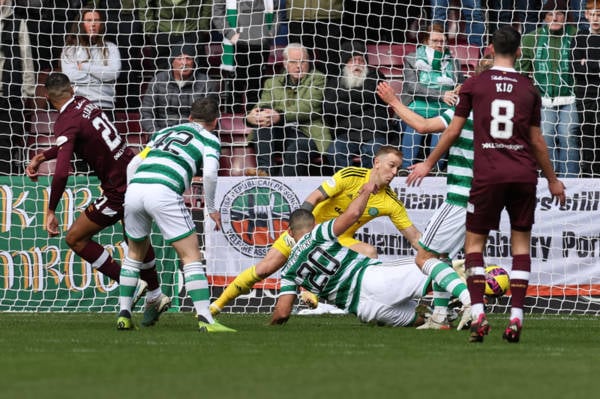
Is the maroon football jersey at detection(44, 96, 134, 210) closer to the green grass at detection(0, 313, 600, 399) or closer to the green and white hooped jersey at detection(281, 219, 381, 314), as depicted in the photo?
the green grass at detection(0, 313, 600, 399)

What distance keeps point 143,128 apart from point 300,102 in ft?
6.80

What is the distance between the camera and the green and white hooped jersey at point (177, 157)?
9.95 metres

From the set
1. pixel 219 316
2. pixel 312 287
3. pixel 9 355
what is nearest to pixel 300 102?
pixel 219 316

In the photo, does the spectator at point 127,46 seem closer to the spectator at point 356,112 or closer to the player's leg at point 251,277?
the spectator at point 356,112

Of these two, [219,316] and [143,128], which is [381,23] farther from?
[219,316]

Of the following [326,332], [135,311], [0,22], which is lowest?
[135,311]

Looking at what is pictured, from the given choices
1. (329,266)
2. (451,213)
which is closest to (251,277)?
(329,266)

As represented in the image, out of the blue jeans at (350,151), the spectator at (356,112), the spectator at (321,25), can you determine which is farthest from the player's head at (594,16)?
the spectator at (321,25)

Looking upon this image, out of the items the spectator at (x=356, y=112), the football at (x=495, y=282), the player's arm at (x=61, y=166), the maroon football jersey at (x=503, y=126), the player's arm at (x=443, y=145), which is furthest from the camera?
the spectator at (x=356, y=112)

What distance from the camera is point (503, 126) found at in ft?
28.0

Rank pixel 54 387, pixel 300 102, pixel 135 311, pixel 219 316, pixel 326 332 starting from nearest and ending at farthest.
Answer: pixel 54 387
pixel 326 332
pixel 219 316
pixel 135 311
pixel 300 102

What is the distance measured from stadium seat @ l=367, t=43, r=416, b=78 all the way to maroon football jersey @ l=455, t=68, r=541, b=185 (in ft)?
24.3

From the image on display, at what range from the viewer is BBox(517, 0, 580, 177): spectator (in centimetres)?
1502

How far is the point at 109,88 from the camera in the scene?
16250 mm
